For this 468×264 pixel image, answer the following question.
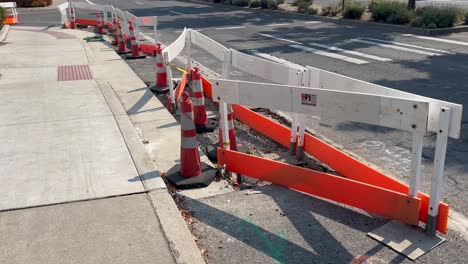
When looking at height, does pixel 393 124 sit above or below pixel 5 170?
above

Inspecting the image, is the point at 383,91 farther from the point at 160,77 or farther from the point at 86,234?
the point at 160,77

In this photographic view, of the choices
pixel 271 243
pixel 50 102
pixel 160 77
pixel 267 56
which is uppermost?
pixel 160 77

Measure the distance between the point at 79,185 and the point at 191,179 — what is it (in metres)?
1.10

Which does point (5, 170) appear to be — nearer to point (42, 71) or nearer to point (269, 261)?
point (269, 261)

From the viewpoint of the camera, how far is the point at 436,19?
58.6 ft

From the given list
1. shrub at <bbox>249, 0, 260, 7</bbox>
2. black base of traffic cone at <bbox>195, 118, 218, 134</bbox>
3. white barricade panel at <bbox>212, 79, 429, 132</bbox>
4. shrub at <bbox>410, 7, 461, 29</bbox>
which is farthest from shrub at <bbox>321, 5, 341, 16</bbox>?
white barricade panel at <bbox>212, 79, 429, 132</bbox>

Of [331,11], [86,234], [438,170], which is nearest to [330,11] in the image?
[331,11]

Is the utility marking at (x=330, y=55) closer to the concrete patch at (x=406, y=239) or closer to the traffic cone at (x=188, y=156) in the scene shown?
the traffic cone at (x=188, y=156)

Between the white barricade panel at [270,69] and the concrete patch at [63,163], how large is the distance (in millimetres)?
1689

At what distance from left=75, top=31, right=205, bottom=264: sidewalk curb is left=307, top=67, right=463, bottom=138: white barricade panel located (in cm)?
189

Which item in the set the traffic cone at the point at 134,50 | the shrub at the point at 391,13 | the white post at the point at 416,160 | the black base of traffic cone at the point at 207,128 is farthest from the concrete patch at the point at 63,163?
the shrub at the point at 391,13

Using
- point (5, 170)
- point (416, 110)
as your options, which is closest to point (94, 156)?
point (5, 170)

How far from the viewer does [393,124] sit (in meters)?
3.84

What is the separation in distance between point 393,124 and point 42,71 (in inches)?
348
